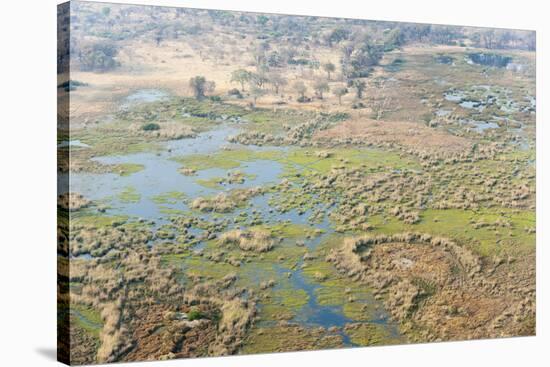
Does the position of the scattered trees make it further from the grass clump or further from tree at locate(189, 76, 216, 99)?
tree at locate(189, 76, 216, 99)

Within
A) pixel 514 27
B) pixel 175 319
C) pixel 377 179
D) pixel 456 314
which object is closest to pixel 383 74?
pixel 377 179

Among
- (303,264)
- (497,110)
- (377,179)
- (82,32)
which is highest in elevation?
(82,32)

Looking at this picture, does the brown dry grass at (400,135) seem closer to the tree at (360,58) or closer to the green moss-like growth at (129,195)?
the tree at (360,58)

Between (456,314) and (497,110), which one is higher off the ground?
(497,110)

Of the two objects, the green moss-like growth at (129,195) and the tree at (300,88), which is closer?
the green moss-like growth at (129,195)

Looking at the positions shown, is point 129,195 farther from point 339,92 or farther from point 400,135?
point 400,135

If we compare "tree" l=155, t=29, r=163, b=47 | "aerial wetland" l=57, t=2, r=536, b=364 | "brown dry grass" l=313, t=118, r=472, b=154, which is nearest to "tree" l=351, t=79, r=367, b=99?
"aerial wetland" l=57, t=2, r=536, b=364

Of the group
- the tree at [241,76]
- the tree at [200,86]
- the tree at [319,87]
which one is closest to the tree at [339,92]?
the tree at [319,87]

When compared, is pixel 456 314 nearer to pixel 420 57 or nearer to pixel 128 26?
pixel 420 57
